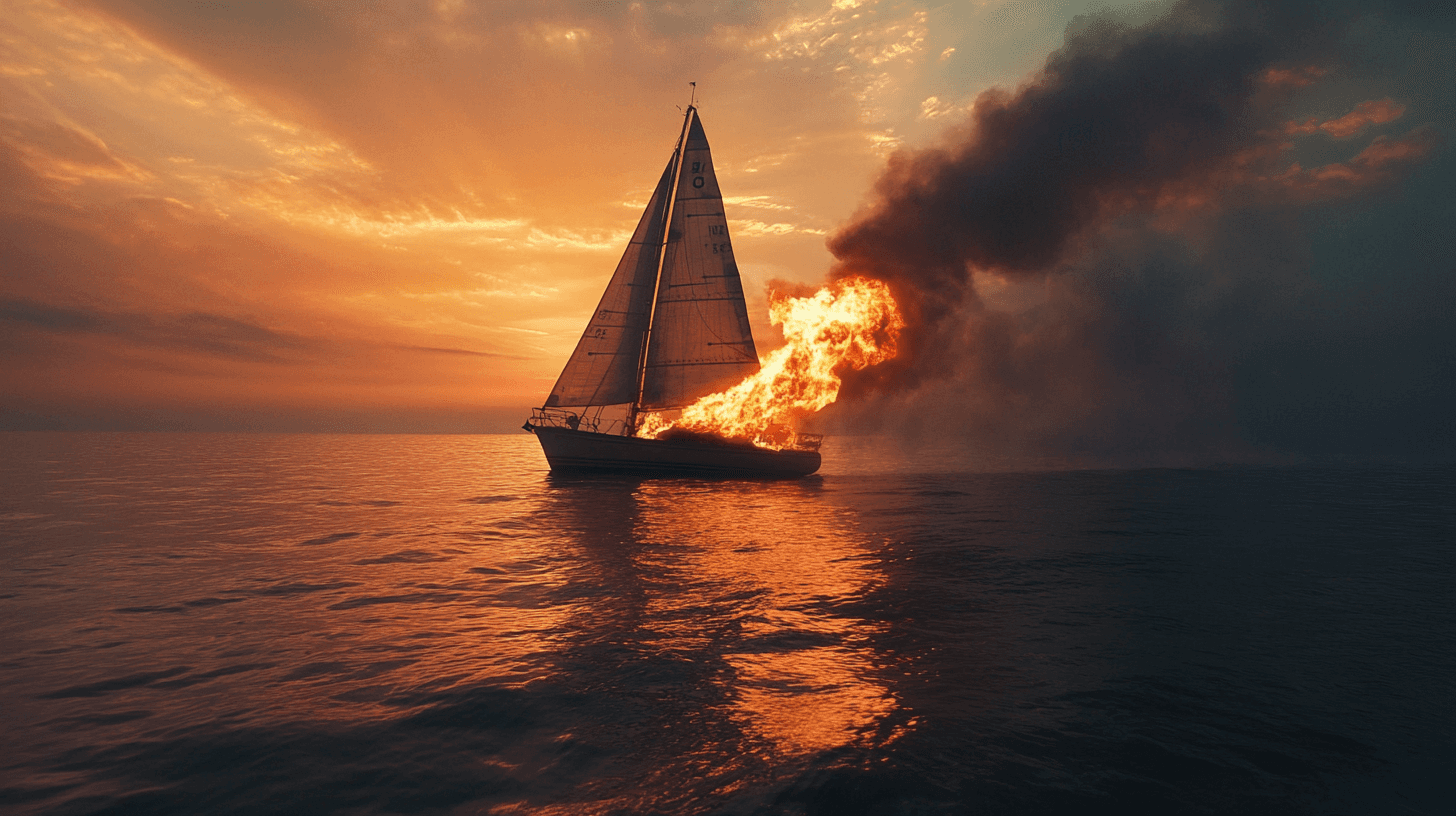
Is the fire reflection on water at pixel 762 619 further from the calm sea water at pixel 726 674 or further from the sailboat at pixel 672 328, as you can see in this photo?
the sailboat at pixel 672 328

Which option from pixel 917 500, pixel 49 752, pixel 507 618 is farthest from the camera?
pixel 917 500

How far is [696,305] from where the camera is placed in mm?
45375

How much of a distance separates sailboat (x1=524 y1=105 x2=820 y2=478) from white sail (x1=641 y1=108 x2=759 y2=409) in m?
0.07

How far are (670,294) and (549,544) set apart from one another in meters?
27.6

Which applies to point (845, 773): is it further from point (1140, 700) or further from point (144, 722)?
point (144, 722)

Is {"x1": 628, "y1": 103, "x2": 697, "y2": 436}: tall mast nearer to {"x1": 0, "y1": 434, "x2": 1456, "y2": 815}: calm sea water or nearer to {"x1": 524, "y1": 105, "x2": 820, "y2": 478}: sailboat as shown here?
{"x1": 524, "y1": 105, "x2": 820, "y2": 478}: sailboat

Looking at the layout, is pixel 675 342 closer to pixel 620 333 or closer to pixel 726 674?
pixel 620 333

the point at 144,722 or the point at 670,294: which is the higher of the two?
the point at 670,294

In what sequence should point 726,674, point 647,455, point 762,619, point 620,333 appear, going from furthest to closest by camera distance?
point 620,333 → point 647,455 → point 762,619 → point 726,674

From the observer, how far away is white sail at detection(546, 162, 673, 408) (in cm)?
4488

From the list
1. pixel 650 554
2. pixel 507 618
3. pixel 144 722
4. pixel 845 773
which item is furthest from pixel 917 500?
pixel 144 722

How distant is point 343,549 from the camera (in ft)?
67.5

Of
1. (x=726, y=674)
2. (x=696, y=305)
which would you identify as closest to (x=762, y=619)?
(x=726, y=674)

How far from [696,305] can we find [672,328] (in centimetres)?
243
